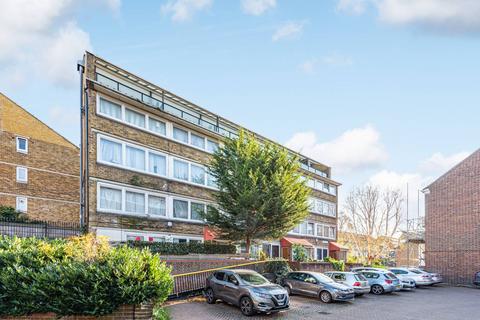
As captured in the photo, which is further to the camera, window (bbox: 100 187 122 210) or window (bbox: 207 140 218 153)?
window (bbox: 207 140 218 153)

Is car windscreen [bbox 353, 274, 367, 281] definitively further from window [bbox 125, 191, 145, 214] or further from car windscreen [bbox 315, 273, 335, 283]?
window [bbox 125, 191, 145, 214]

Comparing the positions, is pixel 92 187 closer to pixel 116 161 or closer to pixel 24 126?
pixel 116 161

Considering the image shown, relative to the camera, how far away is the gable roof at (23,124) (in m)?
32.5

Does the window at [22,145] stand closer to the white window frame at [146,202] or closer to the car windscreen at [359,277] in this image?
the white window frame at [146,202]

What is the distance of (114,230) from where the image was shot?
78.9 feet

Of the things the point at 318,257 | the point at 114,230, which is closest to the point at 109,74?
the point at 114,230

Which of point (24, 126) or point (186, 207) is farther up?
point (24, 126)

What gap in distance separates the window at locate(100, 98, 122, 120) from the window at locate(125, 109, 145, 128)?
1.74 ft

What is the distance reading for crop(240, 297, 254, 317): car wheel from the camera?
1622 centimetres

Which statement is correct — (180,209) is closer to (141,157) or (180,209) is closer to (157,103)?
(141,157)

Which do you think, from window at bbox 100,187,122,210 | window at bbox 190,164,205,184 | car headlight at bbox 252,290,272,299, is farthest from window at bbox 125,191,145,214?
car headlight at bbox 252,290,272,299

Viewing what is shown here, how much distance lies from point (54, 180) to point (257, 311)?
78.3 ft

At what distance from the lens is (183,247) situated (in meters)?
23.4

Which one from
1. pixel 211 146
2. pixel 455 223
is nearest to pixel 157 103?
pixel 211 146
